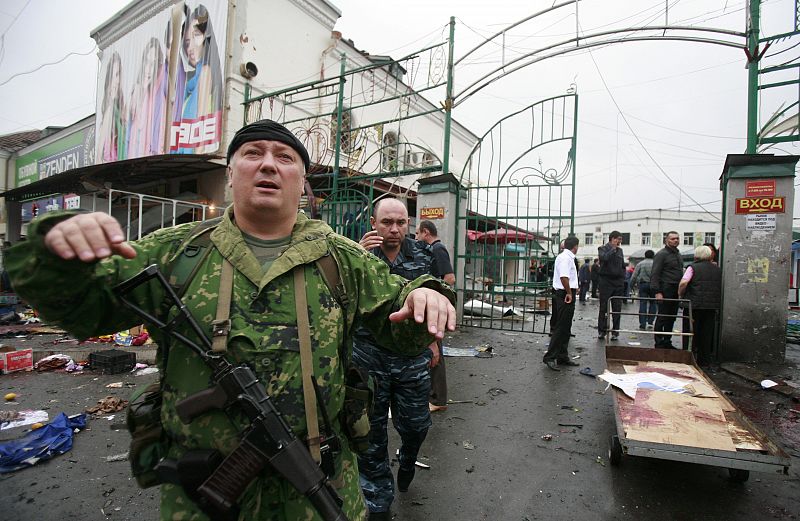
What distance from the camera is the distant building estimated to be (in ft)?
123

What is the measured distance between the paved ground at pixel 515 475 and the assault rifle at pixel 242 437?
1.65 m

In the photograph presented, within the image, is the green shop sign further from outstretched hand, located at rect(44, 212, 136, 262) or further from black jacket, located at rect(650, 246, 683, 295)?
black jacket, located at rect(650, 246, 683, 295)

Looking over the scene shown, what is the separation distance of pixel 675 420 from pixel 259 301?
3292 mm

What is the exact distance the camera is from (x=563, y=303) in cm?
569

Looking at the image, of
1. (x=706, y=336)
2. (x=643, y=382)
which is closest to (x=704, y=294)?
(x=706, y=336)

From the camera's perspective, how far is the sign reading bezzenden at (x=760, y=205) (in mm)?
5574

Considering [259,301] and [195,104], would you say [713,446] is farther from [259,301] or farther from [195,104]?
[195,104]

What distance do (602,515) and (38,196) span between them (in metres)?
15.1

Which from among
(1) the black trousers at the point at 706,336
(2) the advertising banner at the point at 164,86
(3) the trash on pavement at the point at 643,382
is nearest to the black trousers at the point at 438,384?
(3) the trash on pavement at the point at 643,382

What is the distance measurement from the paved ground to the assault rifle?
5.42 ft

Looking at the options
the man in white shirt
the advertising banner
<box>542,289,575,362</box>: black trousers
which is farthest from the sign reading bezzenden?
the advertising banner

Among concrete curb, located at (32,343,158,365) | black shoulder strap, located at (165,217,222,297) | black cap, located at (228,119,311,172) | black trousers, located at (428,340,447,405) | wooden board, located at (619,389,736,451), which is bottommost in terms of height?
concrete curb, located at (32,343,158,365)

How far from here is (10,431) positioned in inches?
135

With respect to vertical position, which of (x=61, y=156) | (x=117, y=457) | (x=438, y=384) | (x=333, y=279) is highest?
(x=61, y=156)
